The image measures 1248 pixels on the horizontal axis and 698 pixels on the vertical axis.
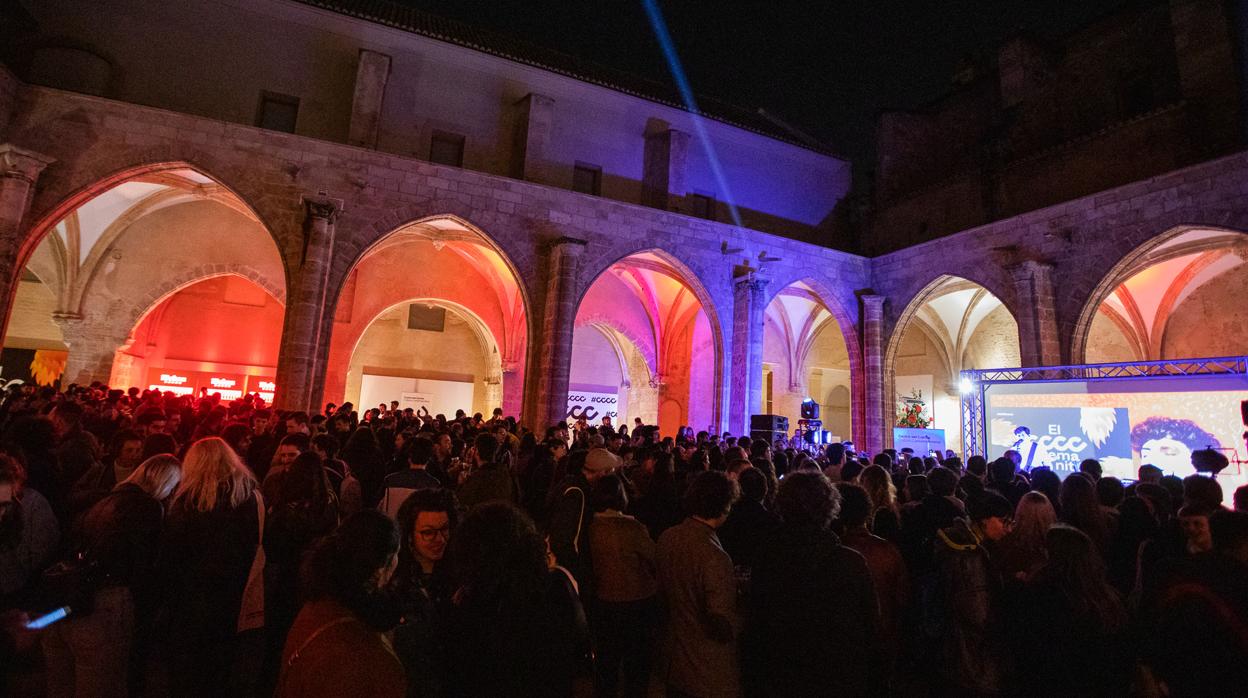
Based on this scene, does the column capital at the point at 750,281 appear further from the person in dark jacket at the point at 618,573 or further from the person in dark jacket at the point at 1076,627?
the person in dark jacket at the point at 1076,627

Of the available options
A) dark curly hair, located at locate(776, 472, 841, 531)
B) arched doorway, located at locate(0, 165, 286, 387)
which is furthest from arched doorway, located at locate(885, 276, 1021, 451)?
arched doorway, located at locate(0, 165, 286, 387)

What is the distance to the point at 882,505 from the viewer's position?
3.98m

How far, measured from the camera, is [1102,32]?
52.9 feet

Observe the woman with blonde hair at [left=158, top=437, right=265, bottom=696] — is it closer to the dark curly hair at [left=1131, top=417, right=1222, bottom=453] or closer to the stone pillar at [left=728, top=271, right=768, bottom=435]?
the dark curly hair at [left=1131, top=417, right=1222, bottom=453]

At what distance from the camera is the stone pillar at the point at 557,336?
43.4 ft

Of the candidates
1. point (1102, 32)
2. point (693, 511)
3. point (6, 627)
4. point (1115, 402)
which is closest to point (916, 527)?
point (693, 511)

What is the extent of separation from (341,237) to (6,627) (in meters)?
12.1

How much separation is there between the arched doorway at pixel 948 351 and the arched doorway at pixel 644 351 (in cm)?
669

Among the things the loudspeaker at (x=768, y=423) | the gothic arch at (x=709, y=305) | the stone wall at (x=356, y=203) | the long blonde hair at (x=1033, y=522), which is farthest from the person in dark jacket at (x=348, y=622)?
the gothic arch at (x=709, y=305)

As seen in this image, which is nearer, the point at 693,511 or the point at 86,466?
the point at 693,511

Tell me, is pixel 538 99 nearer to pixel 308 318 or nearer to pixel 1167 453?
pixel 308 318

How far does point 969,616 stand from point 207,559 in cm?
377

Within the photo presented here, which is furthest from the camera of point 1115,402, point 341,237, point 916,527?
point 341,237

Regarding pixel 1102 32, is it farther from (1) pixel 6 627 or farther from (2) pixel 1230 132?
(1) pixel 6 627
